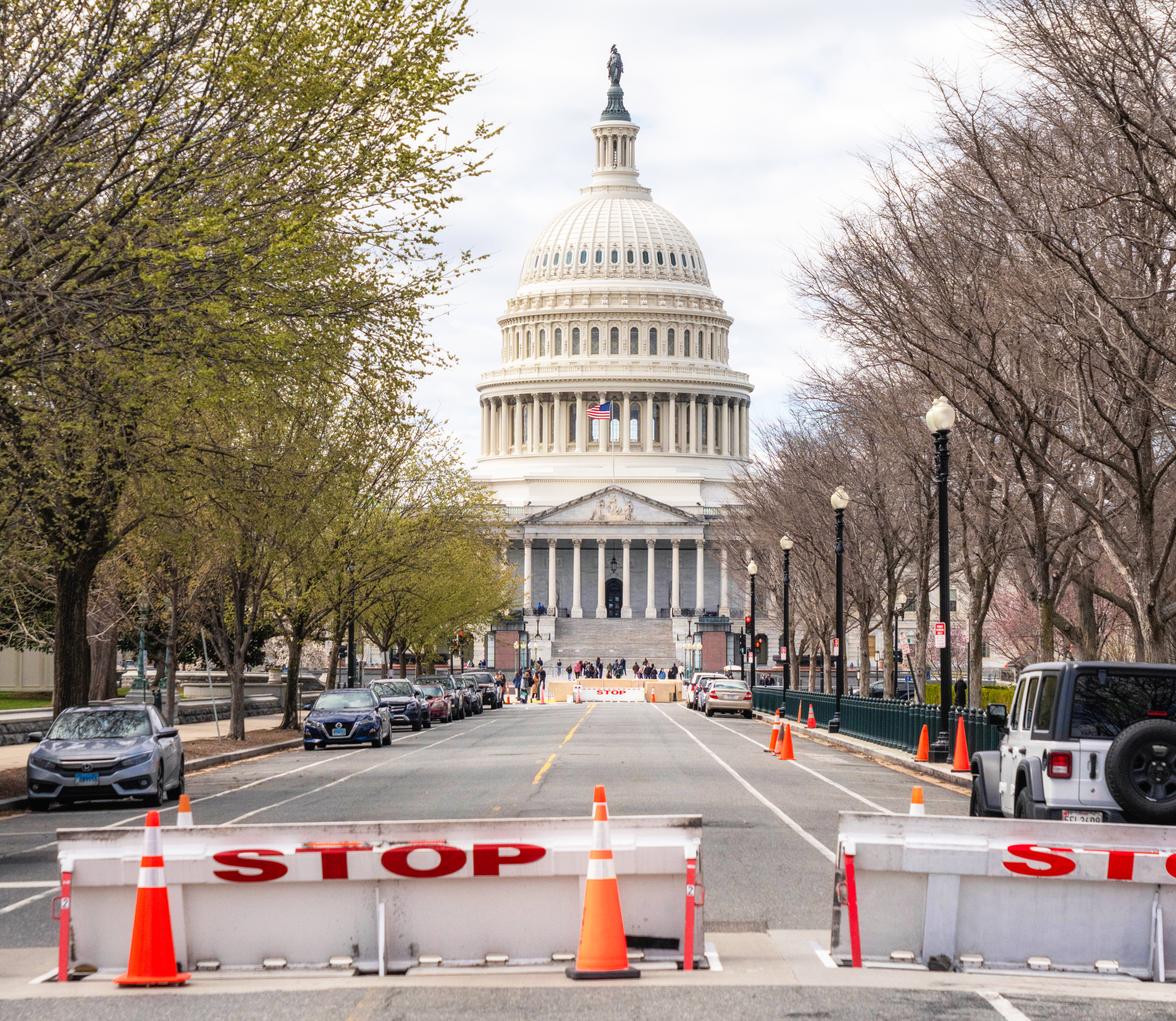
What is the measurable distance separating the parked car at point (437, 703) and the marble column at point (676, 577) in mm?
83402

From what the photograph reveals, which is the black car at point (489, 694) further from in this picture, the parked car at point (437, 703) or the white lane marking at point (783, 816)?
the white lane marking at point (783, 816)

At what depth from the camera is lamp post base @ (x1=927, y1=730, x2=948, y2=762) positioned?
92.0 ft

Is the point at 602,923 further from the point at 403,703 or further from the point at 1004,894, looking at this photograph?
the point at 403,703

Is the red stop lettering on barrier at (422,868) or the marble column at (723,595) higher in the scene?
the marble column at (723,595)

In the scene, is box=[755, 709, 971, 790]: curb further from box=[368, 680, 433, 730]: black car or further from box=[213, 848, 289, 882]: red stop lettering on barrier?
box=[213, 848, 289, 882]: red stop lettering on barrier

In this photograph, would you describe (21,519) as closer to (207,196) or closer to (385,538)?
(207,196)

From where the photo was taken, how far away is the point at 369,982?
31.3 ft

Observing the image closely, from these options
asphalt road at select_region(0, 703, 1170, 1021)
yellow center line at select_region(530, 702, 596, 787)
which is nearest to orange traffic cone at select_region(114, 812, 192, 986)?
asphalt road at select_region(0, 703, 1170, 1021)

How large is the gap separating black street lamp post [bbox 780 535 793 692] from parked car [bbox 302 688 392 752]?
54.3 ft

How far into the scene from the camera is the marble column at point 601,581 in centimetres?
13700

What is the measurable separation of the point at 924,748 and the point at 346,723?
13125mm

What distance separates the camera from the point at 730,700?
57.6 m

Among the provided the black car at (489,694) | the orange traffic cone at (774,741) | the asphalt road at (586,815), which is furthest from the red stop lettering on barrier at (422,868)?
the black car at (489,694)

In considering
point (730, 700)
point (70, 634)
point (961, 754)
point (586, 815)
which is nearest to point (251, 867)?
point (586, 815)
